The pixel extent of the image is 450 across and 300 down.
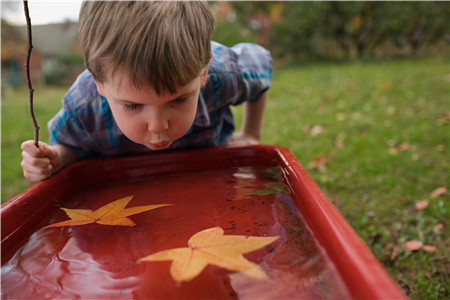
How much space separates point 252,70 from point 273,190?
69cm

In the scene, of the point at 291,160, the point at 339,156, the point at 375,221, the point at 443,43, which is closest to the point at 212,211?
the point at 291,160

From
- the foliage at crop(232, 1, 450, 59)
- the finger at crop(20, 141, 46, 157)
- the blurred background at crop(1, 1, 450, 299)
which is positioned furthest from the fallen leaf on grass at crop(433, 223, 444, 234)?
the foliage at crop(232, 1, 450, 59)

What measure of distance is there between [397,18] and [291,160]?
652 centimetres

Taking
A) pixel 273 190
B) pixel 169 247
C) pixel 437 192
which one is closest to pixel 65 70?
pixel 437 192

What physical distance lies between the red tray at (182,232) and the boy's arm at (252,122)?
60 centimetres

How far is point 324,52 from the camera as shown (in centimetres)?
752

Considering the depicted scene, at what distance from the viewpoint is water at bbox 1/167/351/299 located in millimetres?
541

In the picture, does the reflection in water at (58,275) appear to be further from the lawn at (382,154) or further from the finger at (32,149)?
the lawn at (382,154)

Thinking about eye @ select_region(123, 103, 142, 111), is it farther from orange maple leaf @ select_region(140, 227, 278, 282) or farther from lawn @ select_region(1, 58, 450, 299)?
lawn @ select_region(1, 58, 450, 299)

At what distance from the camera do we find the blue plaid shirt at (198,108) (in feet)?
3.89

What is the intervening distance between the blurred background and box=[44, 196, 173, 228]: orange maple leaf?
0.93 meters

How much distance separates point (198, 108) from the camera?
48.8 inches

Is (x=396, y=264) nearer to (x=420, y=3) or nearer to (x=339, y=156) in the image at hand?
(x=339, y=156)

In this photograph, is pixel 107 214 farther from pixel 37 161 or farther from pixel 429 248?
pixel 429 248
